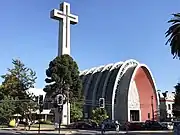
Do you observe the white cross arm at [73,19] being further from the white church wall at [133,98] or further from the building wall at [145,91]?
the building wall at [145,91]

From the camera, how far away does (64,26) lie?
2800 inches

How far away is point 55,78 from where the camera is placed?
6575cm

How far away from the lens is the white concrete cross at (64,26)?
7100cm

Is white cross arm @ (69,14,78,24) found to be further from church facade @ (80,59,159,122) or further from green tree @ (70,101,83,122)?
church facade @ (80,59,159,122)

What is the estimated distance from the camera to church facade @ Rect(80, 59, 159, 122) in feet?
288

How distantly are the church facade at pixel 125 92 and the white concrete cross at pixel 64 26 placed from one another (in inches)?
898

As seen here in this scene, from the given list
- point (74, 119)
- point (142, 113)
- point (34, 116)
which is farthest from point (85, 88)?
point (34, 116)

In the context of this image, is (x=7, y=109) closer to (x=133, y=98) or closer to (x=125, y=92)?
(x=125, y=92)

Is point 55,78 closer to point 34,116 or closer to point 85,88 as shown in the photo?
point 34,116

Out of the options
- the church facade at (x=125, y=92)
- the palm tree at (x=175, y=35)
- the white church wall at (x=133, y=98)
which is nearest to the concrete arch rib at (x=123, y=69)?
the church facade at (x=125, y=92)

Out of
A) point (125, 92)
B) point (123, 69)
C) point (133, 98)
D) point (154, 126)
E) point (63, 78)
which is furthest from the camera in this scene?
point (123, 69)

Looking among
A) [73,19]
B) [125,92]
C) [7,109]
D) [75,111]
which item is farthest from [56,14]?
[125,92]

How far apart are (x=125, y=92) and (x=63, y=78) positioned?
25.3m

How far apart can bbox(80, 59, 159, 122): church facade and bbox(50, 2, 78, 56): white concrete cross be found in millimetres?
22821
